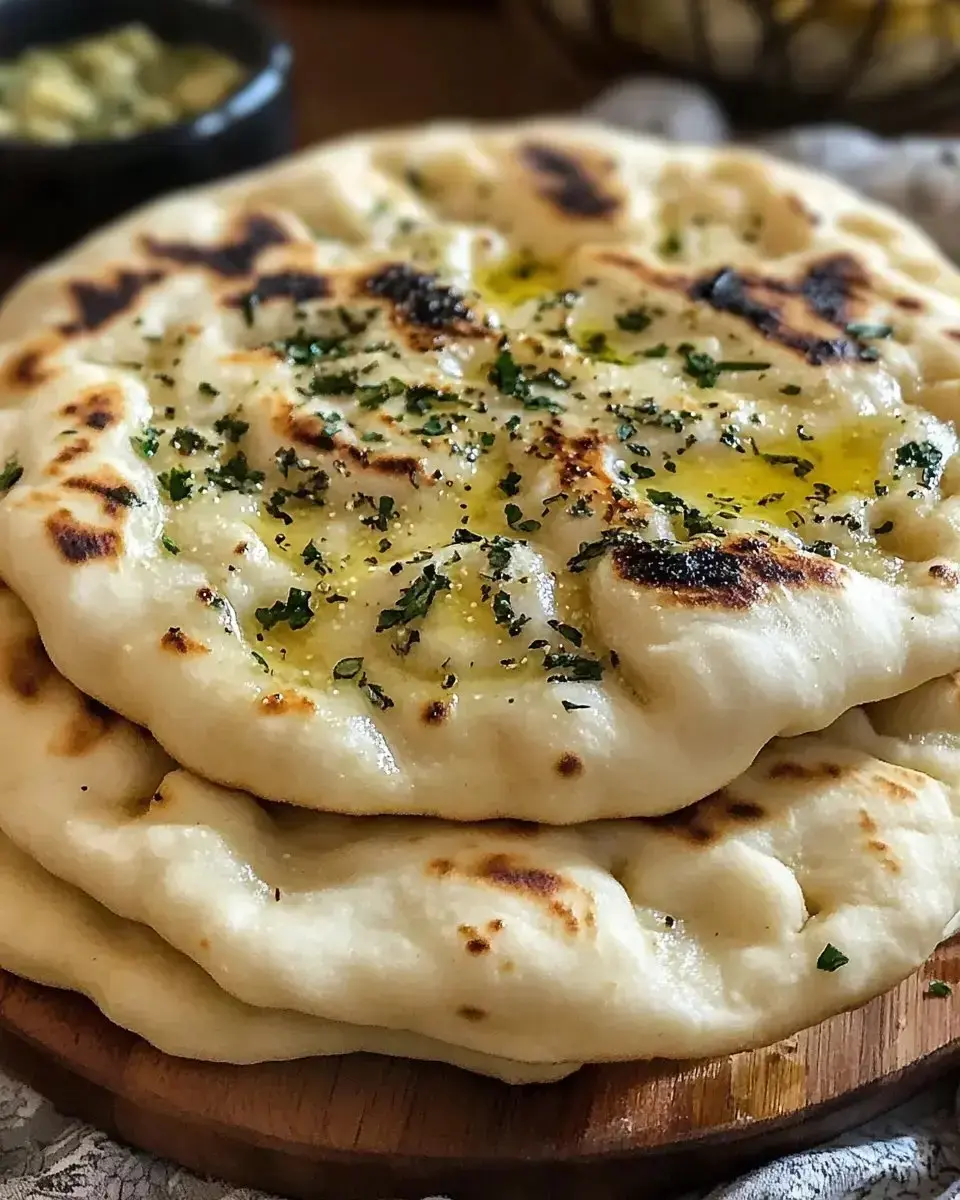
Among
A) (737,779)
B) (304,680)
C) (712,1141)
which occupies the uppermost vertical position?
(304,680)

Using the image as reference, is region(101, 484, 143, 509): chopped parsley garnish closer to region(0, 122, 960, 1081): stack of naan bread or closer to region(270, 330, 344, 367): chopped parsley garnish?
region(0, 122, 960, 1081): stack of naan bread

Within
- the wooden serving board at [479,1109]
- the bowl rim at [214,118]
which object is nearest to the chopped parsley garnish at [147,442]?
the wooden serving board at [479,1109]

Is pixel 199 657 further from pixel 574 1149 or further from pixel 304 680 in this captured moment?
pixel 574 1149

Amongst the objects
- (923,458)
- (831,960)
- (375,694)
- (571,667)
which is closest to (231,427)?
(375,694)

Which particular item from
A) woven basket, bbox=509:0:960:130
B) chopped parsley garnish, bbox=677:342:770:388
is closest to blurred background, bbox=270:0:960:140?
woven basket, bbox=509:0:960:130

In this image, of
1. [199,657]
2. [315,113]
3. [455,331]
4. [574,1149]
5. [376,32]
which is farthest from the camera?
[376,32]

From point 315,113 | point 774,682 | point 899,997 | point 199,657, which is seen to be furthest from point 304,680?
point 315,113

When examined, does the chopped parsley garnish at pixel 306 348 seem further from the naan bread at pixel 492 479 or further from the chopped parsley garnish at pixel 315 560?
the chopped parsley garnish at pixel 315 560
